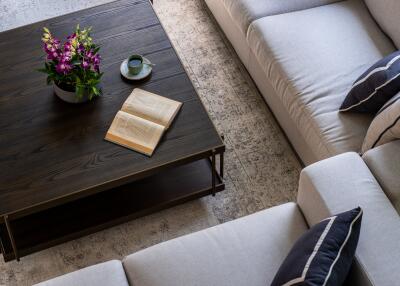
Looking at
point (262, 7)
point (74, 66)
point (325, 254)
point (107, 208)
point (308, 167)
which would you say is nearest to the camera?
point (325, 254)

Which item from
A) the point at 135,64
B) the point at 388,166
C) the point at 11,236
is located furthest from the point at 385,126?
the point at 11,236

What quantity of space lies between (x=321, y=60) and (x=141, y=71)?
2.60 ft

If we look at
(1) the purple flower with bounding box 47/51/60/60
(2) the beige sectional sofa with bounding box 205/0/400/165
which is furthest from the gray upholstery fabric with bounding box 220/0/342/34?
(1) the purple flower with bounding box 47/51/60/60

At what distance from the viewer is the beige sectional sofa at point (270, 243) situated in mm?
1886

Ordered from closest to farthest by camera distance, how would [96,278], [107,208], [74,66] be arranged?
[96,278] → [74,66] → [107,208]

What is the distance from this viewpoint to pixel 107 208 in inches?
99.3

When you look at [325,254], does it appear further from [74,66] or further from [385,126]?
[74,66]

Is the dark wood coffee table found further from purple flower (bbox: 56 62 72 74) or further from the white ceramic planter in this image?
purple flower (bbox: 56 62 72 74)

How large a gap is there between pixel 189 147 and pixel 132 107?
31cm

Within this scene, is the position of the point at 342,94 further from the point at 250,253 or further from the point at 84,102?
the point at 84,102

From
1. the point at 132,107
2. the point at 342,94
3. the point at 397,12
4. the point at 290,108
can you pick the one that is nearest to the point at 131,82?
the point at 132,107

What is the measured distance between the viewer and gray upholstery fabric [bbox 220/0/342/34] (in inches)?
109

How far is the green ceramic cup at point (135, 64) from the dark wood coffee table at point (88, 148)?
57 millimetres

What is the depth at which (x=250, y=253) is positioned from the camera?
1.99 meters
